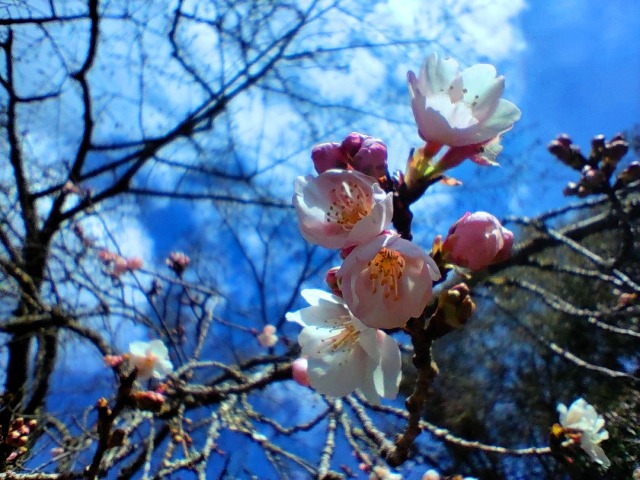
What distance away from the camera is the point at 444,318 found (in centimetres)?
63

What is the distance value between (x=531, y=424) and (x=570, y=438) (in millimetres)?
2771

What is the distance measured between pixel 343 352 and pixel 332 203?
0.79 ft

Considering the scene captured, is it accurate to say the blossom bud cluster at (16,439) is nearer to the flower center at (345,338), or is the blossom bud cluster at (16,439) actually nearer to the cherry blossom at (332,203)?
the flower center at (345,338)

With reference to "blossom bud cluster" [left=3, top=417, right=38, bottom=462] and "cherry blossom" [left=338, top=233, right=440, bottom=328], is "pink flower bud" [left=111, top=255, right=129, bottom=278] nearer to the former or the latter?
"blossom bud cluster" [left=3, top=417, right=38, bottom=462]

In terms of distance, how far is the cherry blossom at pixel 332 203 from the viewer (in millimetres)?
622

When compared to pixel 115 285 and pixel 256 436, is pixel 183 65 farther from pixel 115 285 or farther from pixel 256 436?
pixel 256 436

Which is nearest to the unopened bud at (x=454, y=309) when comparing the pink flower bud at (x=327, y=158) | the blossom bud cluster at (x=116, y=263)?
the pink flower bud at (x=327, y=158)

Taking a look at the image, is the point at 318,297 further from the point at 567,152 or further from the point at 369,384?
the point at 567,152

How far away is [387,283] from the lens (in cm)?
60

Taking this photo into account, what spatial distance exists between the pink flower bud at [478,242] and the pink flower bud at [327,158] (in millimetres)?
178

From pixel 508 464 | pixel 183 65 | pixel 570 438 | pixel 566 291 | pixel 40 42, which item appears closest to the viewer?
pixel 570 438

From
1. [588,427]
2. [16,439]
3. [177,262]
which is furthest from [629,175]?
[177,262]

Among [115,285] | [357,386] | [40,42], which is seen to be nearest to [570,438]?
[357,386]

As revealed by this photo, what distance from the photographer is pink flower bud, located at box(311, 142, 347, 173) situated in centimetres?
68
